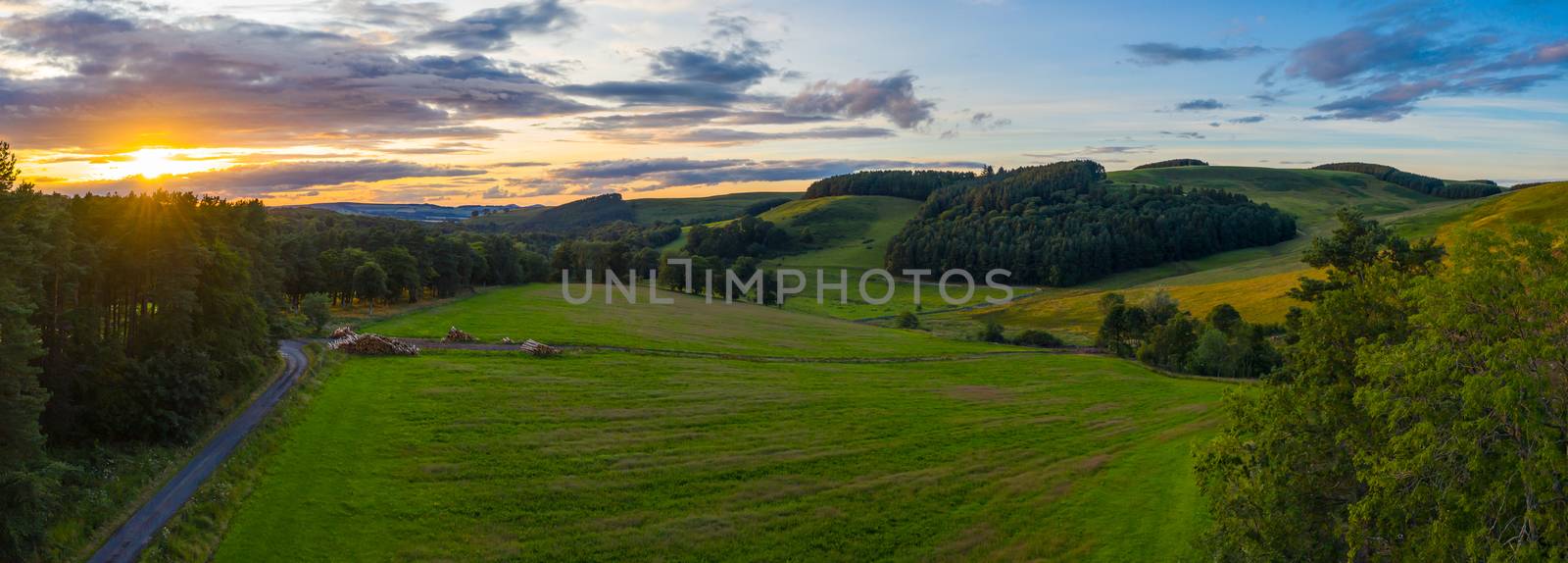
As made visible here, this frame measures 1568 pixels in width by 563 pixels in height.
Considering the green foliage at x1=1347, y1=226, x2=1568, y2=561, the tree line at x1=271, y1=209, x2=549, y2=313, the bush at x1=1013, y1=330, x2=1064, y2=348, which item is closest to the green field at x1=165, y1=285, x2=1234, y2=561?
the green foliage at x1=1347, y1=226, x2=1568, y2=561

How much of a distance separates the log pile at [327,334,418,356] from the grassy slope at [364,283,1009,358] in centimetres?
950

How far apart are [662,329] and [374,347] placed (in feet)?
113

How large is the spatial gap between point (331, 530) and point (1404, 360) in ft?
110

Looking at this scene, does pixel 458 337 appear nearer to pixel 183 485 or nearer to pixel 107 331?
pixel 107 331

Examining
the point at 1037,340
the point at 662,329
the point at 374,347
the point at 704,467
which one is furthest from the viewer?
the point at 1037,340

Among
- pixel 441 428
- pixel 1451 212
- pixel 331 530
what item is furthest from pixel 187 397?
pixel 1451 212

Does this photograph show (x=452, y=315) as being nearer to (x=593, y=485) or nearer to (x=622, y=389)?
(x=622, y=389)

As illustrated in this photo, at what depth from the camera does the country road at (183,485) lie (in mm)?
25766

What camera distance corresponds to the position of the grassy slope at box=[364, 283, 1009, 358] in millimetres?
76875

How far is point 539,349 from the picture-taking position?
64.2 meters

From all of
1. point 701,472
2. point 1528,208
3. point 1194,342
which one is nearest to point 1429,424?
point 701,472

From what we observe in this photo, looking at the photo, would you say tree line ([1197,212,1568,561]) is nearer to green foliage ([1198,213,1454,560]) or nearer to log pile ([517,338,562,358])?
green foliage ([1198,213,1454,560])

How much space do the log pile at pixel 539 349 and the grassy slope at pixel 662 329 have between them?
6070 mm

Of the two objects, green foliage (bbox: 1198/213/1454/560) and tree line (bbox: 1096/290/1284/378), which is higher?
green foliage (bbox: 1198/213/1454/560)
